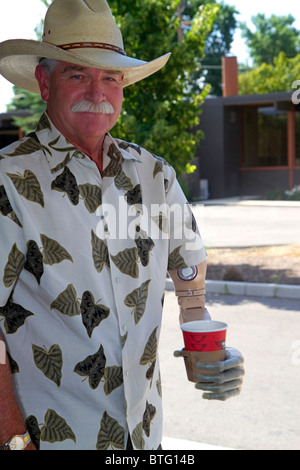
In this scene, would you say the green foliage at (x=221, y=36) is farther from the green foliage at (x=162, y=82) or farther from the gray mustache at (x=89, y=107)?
the gray mustache at (x=89, y=107)

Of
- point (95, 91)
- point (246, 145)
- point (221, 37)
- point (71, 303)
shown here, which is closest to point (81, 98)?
point (95, 91)

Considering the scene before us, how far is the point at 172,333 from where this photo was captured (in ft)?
22.7

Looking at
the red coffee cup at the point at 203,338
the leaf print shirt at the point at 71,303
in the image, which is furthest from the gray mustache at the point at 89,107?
the red coffee cup at the point at 203,338

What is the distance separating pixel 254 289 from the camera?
9070 millimetres

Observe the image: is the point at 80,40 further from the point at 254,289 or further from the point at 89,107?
the point at 254,289

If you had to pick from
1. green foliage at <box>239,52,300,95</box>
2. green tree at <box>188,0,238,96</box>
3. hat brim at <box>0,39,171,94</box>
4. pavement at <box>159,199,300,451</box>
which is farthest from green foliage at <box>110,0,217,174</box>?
green tree at <box>188,0,238,96</box>

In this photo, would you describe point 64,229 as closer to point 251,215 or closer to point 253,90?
point 251,215

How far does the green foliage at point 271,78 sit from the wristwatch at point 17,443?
42.4m

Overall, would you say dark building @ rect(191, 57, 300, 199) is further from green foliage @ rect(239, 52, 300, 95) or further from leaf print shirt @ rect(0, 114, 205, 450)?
leaf print shirt @ rect(0, 114, 205, 450)

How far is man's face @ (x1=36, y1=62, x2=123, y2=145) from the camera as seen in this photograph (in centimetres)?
215

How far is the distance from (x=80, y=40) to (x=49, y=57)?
0.39 ft

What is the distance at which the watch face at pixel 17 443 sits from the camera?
1894 mm

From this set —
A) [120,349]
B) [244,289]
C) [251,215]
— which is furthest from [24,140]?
[251,215]

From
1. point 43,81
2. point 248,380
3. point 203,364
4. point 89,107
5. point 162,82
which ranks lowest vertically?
point 248,380
